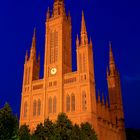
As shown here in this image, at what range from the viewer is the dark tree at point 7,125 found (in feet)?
111

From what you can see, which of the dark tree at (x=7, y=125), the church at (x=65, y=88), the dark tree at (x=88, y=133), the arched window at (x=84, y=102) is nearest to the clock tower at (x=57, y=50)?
the church at (x=65, y=88)

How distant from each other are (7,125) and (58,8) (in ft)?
184

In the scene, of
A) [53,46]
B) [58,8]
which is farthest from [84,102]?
[58,8]

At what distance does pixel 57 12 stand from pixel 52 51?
1360cm

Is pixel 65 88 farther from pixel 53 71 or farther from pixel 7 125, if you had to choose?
pixel 7 125

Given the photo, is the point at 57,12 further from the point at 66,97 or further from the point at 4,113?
the point at 4,113

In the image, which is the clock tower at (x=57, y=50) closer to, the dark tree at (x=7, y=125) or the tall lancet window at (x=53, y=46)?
the tall lancet window at (x=53, y=46)

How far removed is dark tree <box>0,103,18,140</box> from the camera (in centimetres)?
3372

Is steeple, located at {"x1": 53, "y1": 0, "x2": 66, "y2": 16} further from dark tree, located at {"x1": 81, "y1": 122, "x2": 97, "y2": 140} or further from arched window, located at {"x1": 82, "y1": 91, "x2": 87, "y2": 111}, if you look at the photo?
dark tree, located at {"x1": 81, "y1": 122, "x2": 97, "y2": 140}

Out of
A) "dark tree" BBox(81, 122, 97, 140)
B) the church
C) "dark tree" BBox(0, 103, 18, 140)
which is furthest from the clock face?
"dark tree" BBox(0, 103, 18, 140)

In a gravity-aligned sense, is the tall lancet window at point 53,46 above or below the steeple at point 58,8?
below

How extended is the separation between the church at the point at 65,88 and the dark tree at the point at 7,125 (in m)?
29.5

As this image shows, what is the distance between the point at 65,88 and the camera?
70.1 m

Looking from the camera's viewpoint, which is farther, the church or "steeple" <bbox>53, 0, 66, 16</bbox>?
"steeple" <bbox>53, 0, 66, 16</bbox>
